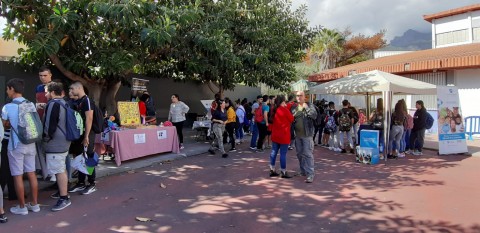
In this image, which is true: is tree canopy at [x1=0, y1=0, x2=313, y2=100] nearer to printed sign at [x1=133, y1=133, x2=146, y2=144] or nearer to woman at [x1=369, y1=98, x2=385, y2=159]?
printed sign at [x1=133, y1=133, x2=146, y2=144]

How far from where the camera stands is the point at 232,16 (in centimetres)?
1191

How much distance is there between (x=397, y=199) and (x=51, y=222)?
5039 mm

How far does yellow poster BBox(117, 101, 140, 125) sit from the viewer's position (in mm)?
9025

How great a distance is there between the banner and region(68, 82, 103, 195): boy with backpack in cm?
905

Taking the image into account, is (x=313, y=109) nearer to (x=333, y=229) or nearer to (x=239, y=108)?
(x=333, y=229)

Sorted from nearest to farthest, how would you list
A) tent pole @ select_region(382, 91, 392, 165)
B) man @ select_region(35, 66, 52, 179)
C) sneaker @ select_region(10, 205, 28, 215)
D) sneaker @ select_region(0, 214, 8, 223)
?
sneaker @ select_region(0, 214, 8, 223)
sneaker @ select_region(10, 205, 28, 215)
man @ select_region(35, 66, 52, 179)
tent pole @ select_region(382, 91, 392, 165)

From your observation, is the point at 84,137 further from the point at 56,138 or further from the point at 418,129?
the point at 418,129

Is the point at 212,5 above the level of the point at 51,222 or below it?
above

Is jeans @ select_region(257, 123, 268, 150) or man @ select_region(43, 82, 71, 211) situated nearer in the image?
man @ select_region(43, 82, 71, 211)

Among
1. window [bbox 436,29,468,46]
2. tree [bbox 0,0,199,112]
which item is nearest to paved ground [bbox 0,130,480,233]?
tree [bbox 0,0,199,112]

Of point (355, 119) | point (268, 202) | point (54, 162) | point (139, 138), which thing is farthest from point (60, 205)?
point (355, 119)

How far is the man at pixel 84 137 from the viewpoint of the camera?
18.7ft

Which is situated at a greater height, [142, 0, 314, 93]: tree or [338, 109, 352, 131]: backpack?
[142, 0, 314, 93]: tree

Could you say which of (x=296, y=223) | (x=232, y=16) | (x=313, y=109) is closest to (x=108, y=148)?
(x=313, y=109)
